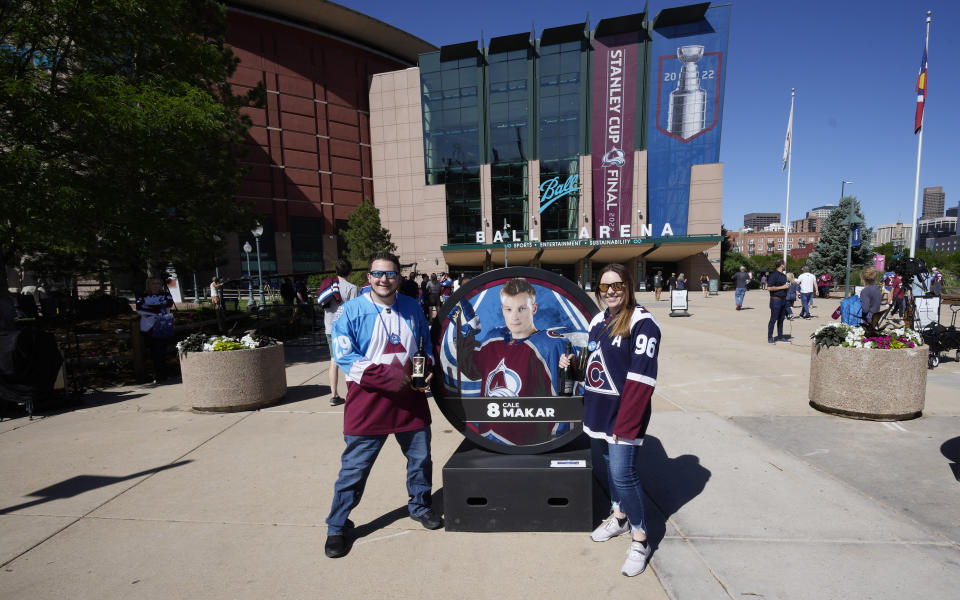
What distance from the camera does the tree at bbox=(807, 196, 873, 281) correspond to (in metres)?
31.8

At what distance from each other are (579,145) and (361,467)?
37923 mm

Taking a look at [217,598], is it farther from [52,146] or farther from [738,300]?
[738,300]

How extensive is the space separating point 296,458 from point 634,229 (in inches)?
1427

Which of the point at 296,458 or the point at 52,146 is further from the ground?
the point at 52,146

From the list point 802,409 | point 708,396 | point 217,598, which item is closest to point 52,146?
point 217,598

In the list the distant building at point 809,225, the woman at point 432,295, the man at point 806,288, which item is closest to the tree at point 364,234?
the woman at point 432,295

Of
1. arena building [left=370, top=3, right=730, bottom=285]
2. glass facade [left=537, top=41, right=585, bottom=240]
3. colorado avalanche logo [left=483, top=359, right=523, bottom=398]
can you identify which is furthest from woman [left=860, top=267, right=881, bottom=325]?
glass facade [left=537, top=41, right=585, bottom=240]

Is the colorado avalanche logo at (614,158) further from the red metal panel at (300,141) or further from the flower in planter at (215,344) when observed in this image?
the flower in planter at (215,344)

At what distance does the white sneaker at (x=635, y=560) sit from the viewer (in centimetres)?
235

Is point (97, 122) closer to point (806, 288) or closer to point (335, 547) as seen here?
point (335, 547)

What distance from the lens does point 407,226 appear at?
42.7m

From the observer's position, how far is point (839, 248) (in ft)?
105

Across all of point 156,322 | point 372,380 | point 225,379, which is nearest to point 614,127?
point 156,322

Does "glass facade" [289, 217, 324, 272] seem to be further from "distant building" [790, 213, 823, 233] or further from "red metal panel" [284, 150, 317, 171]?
"distant building" [790, 213, 823, 233]
